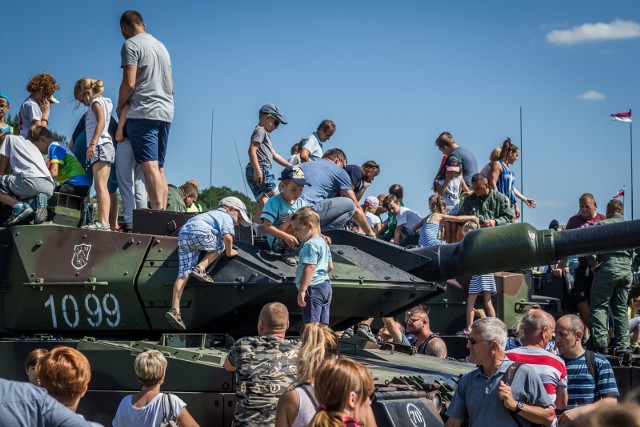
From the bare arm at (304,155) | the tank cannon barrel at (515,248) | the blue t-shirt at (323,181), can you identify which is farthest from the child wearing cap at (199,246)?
the bare arm at (304,155)

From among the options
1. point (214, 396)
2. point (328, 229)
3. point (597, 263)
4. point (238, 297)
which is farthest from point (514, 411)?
point (597, 263)

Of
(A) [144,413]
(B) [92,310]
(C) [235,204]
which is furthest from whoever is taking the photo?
(C) [235,204]

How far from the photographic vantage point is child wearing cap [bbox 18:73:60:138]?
40.2ft

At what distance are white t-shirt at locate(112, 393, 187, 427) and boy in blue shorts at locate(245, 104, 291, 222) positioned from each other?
545cm

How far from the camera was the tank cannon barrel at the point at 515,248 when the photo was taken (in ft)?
31.8

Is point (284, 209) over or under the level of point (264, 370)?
over

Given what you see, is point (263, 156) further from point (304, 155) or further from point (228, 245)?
point (228, 245)

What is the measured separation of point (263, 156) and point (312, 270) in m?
4.50

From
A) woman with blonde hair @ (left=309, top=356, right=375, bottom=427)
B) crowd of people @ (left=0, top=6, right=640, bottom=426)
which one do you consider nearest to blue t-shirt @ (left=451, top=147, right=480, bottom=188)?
crowd of people @ (left=0, top=6, right=640, bottom=426)

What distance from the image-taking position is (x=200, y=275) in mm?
9211

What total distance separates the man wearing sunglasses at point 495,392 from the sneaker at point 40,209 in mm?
4426

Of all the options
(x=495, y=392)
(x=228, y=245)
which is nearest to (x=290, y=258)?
(x=228, y=245)

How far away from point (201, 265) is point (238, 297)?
1.41 ft

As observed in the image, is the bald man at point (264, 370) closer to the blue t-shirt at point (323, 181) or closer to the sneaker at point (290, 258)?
the sneaker at point (290, 258)
